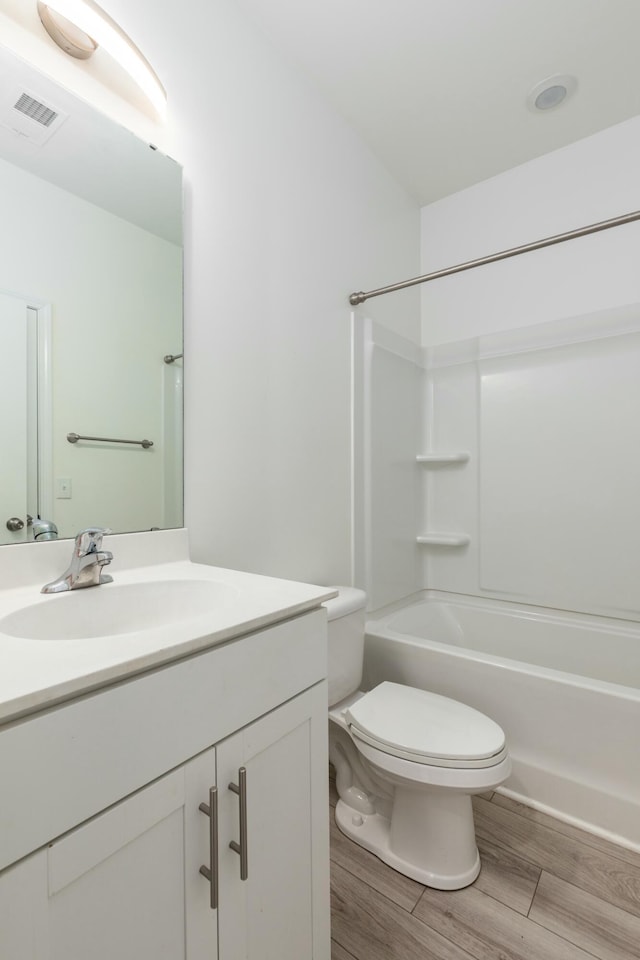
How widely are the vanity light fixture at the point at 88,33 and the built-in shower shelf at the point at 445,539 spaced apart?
6.81ft

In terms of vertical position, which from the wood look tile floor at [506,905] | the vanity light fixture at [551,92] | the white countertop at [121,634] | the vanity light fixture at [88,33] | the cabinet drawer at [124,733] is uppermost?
the vanity light fixture at [551,92]

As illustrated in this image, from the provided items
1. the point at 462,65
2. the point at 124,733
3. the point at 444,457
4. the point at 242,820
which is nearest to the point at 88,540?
the point at 124,733

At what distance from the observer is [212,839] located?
64 centimetres

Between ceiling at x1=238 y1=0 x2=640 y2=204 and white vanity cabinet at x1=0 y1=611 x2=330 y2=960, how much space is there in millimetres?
1897

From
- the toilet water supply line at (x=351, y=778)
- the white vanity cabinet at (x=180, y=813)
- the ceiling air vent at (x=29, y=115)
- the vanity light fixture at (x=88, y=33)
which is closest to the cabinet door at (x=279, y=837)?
the white vanity cabinet at (x=180, y=813)

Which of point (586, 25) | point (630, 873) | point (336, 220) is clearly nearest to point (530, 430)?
point (336, 220)

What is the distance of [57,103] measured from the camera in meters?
1.01

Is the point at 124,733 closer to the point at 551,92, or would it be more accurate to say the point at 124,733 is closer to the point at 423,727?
the point at 423,727

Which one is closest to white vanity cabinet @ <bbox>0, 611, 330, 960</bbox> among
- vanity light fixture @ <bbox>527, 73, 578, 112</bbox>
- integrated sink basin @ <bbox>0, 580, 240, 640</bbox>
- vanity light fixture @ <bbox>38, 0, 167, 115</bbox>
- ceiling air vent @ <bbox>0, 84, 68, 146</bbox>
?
integrated sink basin @ <bbox>0, 580, 240, 640</bbox>

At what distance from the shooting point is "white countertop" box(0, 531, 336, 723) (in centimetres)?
50

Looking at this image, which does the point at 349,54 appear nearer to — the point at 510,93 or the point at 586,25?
the point at 510,93

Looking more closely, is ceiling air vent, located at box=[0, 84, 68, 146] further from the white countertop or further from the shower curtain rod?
the shower curtain rod

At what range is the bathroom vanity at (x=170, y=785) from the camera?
0.48 metres

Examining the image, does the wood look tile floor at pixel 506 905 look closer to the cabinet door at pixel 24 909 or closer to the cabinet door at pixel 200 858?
the cabinet door at pixel 200 858
